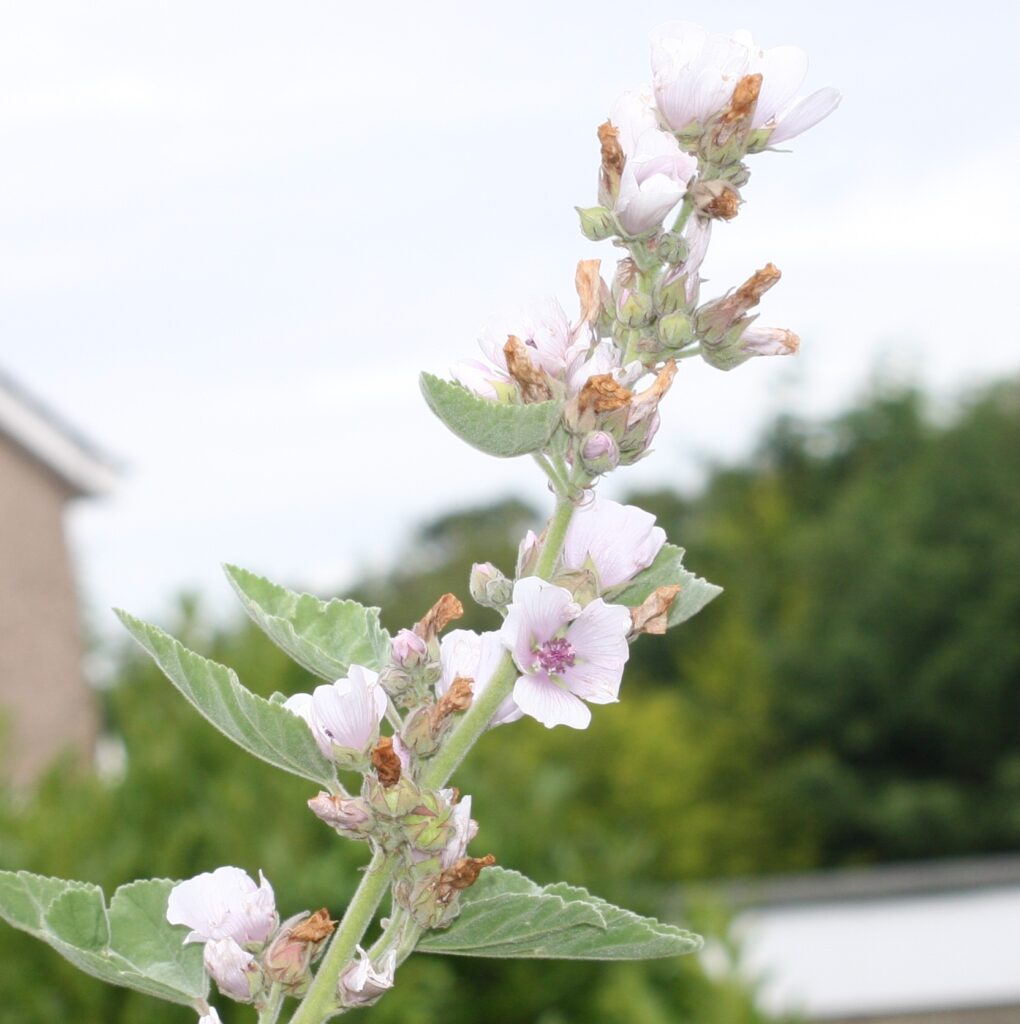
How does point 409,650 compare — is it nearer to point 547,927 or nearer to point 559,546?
point 559,546

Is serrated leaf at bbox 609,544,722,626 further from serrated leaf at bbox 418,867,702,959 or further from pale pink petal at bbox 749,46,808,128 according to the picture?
pale pink petal at bbox 749,46,808,128

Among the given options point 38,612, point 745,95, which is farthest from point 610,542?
point 38,612

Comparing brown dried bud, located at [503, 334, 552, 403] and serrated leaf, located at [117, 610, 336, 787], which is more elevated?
brown dried bud, located at [503, 334, 552, 403]

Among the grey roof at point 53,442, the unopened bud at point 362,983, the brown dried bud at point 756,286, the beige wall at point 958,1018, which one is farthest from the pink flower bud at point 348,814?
the grey roof at point 53,442

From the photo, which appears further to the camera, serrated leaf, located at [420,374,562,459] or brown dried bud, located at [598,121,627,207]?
brown dried bud, located at [598,121,627,207]

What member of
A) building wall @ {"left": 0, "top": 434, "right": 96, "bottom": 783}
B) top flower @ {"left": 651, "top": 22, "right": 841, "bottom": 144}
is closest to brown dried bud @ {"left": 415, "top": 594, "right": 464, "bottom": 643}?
top flower @ {"left": 651, "top": 22, "right": 841, "bottom": 144}

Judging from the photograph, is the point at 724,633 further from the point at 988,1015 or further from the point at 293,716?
the point at 293,716

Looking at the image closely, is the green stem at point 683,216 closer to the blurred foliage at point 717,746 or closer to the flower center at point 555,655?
the flower center at point 555,655
